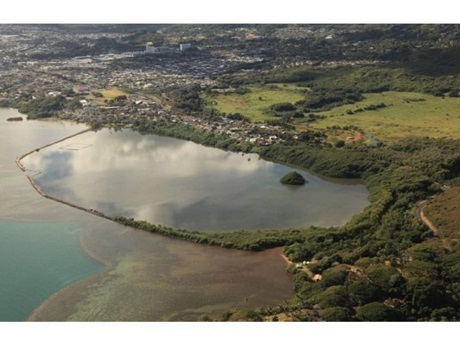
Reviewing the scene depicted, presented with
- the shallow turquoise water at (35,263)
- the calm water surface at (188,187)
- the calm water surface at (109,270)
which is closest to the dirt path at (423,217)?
the calm water surface at (188,187)

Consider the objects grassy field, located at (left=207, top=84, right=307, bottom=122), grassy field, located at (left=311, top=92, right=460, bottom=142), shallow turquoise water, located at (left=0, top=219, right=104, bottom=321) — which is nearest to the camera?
shallow turquoise water, located at (left=0, top=219, right=104, bottom=321)

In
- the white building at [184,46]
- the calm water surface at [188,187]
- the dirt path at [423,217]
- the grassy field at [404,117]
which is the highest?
the white building at [184,46]

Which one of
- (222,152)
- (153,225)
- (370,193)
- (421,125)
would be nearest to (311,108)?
(421,125)

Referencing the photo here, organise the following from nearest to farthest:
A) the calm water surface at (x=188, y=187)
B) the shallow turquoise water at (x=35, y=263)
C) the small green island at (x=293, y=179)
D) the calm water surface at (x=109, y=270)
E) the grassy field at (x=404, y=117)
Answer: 1. the calm water surface at (x=109, y=270)
2. the shallow turquoise water at (x=35, y=263)
3. the calm water surface at (x=188, y=187)
4. the small green island at (x=293, y=179)
5. the grassy field at (x=404, y=117)

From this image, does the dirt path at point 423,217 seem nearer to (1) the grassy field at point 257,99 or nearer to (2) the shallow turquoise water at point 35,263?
(2) the shallow turquoise water at point 35,263

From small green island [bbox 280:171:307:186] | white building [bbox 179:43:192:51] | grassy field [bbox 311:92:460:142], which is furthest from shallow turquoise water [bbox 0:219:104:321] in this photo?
white building [bbox 179:43:192:51]

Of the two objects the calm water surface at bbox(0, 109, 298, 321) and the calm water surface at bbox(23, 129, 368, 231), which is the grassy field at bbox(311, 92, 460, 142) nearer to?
the calm water surface at bbox(23, 129, 368, 231)

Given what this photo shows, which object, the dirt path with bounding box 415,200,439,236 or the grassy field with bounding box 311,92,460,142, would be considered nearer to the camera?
the dirt path with bounding box 415,200,439,236
